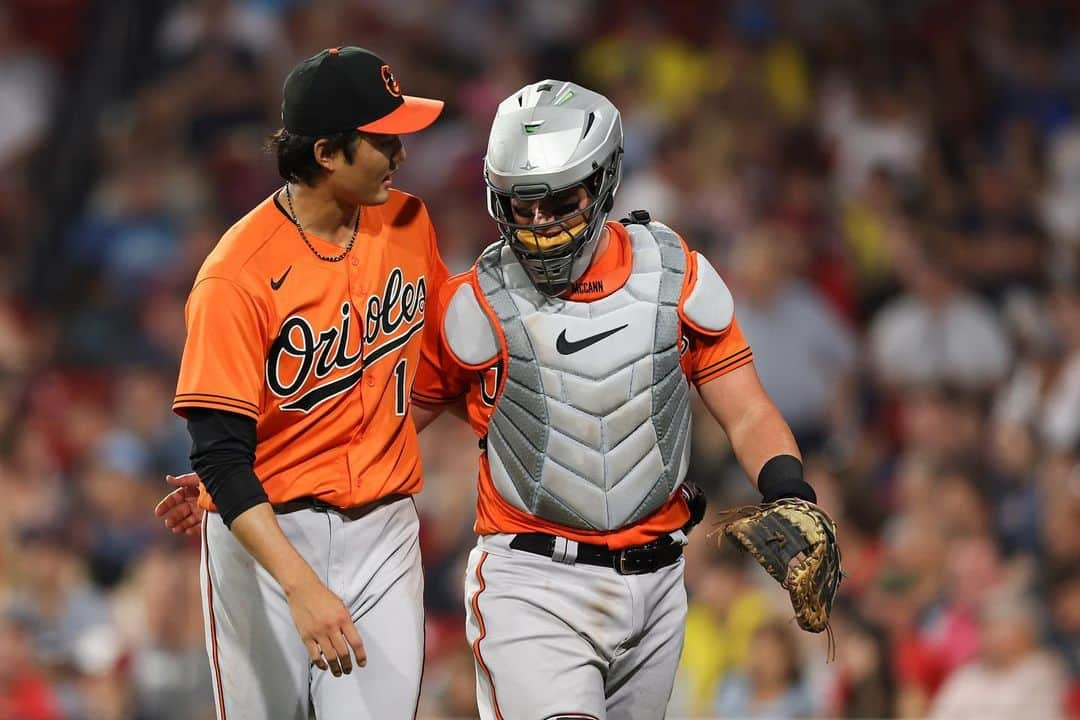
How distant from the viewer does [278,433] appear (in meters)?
3.33

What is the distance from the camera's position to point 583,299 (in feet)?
11.3

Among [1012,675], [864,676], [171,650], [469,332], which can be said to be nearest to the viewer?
[469,332]

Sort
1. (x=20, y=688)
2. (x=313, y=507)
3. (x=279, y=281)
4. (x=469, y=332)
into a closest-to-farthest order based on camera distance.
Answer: (x=279, y=281) → (x=313, y=507) → (x=469, y=332) → (x=20, y=688)

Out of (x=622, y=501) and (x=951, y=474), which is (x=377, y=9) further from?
(x=622, y=501)

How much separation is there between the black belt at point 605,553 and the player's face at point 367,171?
2.59ft

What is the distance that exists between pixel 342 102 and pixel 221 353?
583mm

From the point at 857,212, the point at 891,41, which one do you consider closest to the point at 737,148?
the point at 857,212

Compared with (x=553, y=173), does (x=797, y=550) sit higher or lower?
lower

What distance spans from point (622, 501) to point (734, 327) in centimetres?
48

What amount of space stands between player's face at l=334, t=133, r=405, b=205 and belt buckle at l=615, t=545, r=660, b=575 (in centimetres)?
91

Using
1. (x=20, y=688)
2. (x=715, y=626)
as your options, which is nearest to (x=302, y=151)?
(x=715, y=626)

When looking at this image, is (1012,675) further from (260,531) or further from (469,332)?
(260,531)

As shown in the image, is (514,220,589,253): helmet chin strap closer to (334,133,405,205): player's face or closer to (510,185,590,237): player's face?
(510,185,590,237): player's face

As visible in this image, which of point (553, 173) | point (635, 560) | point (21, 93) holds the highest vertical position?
point (553, 173)
